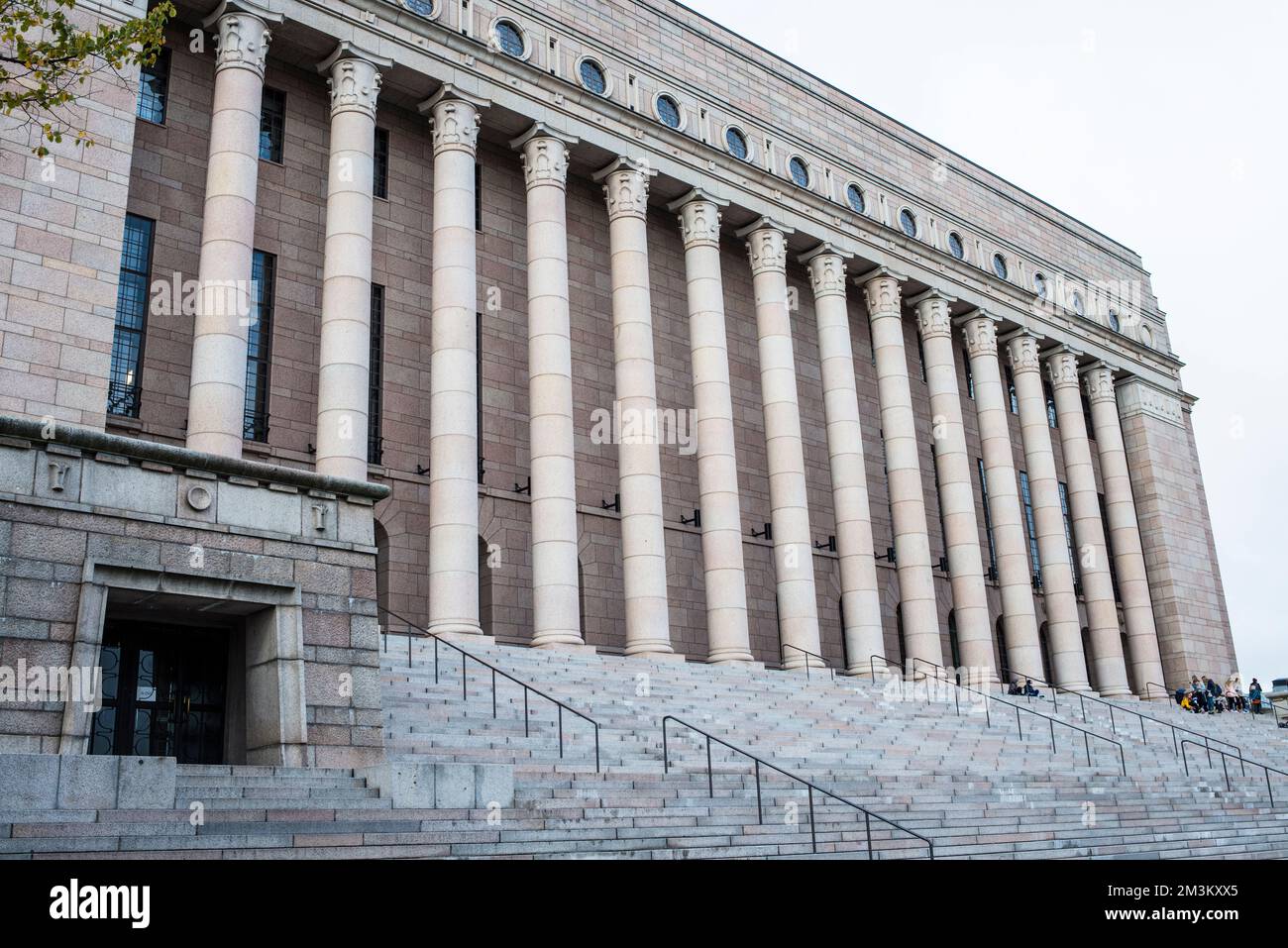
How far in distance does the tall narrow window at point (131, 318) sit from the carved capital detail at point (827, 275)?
19560 millimetres

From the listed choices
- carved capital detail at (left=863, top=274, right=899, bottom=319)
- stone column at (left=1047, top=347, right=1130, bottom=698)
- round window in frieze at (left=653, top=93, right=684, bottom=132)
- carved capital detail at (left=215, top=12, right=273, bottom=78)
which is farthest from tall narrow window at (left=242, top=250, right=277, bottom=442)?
stone column at (left=1047, top=347, right=1130, bottom=698)

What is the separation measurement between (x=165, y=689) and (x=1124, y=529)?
129ft

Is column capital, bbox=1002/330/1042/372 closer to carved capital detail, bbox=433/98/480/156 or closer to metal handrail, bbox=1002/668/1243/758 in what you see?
metal handrail, bbox=1002/668/1243/758

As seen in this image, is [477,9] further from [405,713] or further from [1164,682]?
[1164,682]

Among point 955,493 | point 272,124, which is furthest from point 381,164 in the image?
point 955,493

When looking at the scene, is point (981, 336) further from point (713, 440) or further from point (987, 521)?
point (713, 440)

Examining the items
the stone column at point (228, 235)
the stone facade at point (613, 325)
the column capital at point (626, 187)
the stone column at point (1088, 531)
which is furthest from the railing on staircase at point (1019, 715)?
the stone column at point (228, 235)

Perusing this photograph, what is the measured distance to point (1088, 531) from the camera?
146 ft

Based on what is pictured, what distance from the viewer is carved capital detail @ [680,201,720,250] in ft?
114

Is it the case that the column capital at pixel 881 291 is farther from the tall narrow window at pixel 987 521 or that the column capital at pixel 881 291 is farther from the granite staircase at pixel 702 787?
the granite staircase at pixel 702 787

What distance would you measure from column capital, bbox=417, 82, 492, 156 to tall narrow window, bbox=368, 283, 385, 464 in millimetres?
4059

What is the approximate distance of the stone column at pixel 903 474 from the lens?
3641cm

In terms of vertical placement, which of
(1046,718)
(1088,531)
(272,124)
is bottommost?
(1046,718)
